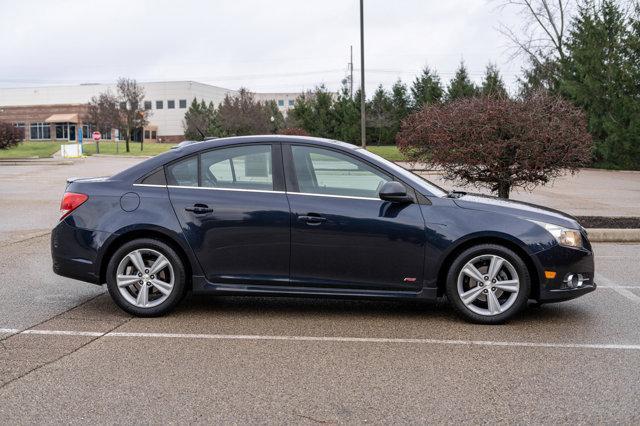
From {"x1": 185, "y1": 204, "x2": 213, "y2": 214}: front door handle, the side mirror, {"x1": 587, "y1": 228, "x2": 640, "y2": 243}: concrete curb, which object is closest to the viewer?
the side mirror

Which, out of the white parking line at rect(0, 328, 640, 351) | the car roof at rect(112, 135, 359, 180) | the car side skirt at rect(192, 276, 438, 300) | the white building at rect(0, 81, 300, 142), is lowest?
the white parking line at rect(0, 328, 640, 351)

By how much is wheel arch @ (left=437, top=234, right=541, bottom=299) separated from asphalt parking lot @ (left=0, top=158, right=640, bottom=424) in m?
0.40

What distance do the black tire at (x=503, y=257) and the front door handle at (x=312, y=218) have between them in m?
1.18

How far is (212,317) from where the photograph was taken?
626 cm

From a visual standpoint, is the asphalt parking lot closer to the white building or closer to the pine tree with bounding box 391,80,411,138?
the pine tree with bounding box 391,80,411,138

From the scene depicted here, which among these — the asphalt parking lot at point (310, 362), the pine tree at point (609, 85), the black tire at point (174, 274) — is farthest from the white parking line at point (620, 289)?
the pine tree at point (609, 85)

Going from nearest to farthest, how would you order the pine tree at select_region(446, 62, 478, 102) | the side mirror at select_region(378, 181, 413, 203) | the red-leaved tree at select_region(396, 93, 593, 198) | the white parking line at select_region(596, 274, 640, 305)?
1. the side mirror at select_region(378, 181, 413, 203)
2. the white parking line at select_region(596, 274, 640, 305)
3. the red-leaved tree at select_region(396, 93, 593, 198)
4. the pine tree at select_region(446, 62, 478, 102)

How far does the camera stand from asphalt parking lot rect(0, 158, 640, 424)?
4027 millimetres

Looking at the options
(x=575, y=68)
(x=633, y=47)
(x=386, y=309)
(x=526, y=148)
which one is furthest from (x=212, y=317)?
(x=575, y=68)

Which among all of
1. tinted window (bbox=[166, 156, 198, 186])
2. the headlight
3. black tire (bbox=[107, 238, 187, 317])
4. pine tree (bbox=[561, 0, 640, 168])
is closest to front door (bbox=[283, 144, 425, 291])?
tinted window (bbox=[166, 156, 198, 186])

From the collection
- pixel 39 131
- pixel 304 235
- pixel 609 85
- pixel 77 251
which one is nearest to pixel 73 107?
pixel 39 131

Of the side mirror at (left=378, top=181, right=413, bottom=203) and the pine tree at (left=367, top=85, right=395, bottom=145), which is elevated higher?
the pine tree at (left=367, top=85, right=395, bottom=145)

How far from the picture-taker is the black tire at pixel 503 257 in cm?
589

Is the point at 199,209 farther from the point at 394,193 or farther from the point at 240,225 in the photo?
the point at 394,193
